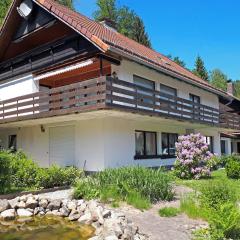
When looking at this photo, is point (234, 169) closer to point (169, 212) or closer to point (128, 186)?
point (128, 186)

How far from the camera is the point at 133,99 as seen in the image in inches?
707

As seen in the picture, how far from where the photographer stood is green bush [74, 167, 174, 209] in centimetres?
1217

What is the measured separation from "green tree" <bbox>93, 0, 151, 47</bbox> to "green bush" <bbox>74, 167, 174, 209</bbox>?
42524 millimetres

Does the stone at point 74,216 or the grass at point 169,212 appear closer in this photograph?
the grass at point 169,212

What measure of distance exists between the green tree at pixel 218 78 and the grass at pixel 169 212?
7390cm

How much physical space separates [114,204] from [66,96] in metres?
7.76

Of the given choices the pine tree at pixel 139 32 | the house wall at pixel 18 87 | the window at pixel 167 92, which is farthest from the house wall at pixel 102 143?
the pine tree at pixel 139 32

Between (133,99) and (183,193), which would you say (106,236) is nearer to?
(183,193)

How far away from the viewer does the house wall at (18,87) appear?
22406 mm

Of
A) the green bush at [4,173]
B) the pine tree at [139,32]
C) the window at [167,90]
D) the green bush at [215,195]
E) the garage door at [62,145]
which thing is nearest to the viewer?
the green bush at [215,195]

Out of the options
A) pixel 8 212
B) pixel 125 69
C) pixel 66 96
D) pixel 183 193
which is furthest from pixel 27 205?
pixel 125 69

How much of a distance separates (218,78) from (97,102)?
2858 inches

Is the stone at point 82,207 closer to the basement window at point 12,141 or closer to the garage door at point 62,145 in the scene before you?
the garage door at point 62,145

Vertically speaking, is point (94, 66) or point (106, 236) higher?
point (94, 66)
